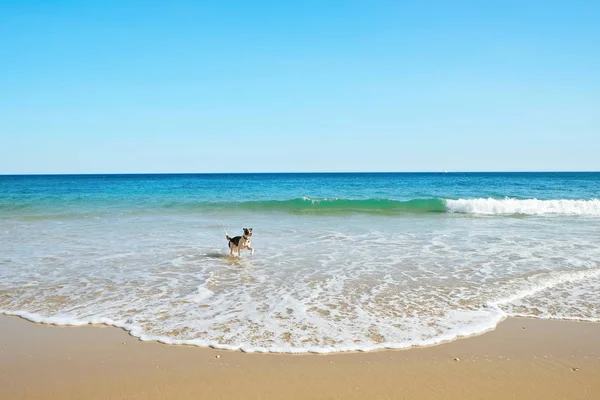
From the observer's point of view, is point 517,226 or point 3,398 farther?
point 517,226

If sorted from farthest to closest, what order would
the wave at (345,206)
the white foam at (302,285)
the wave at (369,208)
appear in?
the wave at (345,206) < the wave at (369,208) < the white foam at (302,285)

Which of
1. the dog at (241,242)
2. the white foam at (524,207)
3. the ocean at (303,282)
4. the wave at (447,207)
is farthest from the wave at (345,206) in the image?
the dog at (241,242)

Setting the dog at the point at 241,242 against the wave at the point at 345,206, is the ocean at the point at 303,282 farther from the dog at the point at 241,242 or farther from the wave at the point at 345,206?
the wave at the point at 345,206

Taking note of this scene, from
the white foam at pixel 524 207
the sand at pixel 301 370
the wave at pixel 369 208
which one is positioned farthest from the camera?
the white foam at pixel 524 207

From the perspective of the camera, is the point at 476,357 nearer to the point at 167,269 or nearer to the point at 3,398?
the point at 3,398

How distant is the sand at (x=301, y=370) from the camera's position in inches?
148

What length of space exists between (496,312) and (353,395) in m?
3.07

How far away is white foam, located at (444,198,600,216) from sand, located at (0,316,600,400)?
65.3ft

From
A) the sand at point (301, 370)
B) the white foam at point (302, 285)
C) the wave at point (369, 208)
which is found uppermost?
the wave at point (369, 208)

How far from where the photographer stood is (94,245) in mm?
11680

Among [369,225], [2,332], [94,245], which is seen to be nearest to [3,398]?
[2,332]

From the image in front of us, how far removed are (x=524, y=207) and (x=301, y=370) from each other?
932 inches

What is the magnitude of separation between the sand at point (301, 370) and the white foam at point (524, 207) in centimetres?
1989

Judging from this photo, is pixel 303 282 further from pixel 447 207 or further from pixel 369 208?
pixel 447 207
